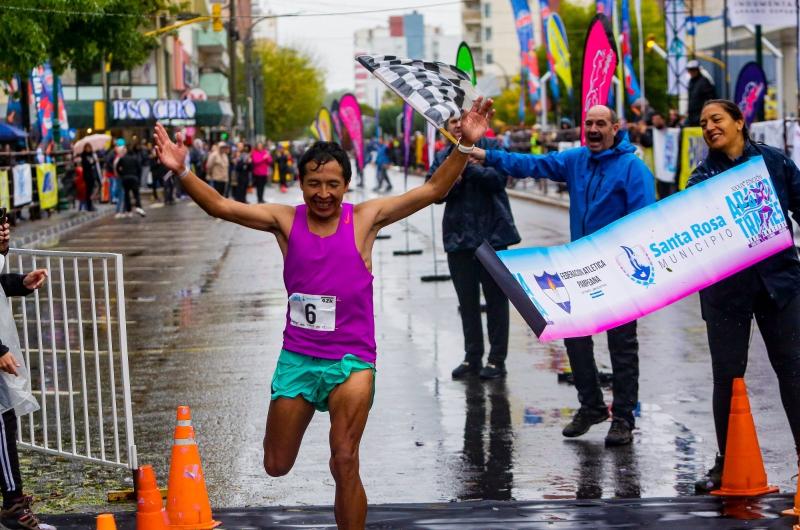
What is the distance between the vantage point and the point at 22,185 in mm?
30688

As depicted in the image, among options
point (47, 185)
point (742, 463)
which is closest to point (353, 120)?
point (47, 185)

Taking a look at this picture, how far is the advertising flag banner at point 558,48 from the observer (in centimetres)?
3272

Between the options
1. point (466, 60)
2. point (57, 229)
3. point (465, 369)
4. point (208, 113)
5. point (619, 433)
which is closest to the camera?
point (619, 433)

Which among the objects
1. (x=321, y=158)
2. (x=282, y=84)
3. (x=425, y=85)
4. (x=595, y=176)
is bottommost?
(x=595, y=176)

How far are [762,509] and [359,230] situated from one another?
2.28m

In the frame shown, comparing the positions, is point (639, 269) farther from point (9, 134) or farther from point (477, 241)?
point (9, 134)

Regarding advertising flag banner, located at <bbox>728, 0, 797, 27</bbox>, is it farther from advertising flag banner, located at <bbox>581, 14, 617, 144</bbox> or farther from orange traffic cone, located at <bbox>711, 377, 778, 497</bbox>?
orange traffic cone, located at <bbox>711, 377, 778, 497</bbox>

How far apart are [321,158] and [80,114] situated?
189 feet

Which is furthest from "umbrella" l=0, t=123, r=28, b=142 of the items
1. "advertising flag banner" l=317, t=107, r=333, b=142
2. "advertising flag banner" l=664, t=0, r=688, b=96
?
"advertising flag banner" l=664, t=0, r=688, b=96

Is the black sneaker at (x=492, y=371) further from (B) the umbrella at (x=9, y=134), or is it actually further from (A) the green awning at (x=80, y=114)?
(A) the green awning at (x=80, y=114)

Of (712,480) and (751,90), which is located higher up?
(751,90)

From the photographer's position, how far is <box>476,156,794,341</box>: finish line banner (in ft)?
22.8

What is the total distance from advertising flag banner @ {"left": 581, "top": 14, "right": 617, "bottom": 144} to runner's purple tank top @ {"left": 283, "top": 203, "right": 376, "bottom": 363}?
5.86 m

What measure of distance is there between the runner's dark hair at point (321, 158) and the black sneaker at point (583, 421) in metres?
3.04
